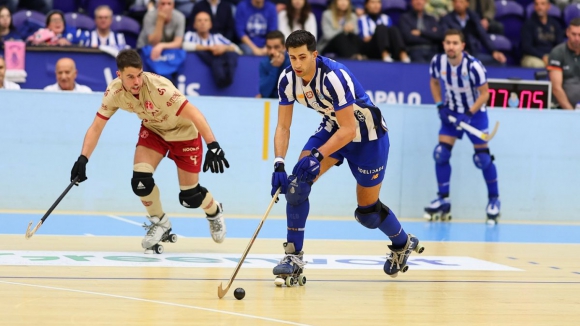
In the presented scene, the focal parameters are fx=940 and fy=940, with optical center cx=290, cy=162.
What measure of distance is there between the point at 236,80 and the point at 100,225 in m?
3.22

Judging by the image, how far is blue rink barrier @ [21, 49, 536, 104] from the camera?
1095 cm

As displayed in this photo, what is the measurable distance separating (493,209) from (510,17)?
509 cm

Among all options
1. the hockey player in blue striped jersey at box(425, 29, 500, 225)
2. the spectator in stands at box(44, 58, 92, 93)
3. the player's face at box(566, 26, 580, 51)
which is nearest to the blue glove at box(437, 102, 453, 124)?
the hockey player in blue striped jersey at box(425, 29, 500, 225)

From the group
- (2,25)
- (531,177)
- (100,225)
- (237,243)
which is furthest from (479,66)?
(2,25)

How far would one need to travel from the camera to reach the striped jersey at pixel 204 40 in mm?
11789

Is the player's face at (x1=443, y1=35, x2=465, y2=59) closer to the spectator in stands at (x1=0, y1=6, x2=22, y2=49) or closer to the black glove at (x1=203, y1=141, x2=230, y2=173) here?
the black glove at (x1=203, y1=141, x2=230, y2=173)

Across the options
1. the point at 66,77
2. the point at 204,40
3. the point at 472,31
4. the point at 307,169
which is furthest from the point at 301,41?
the point at 472,31

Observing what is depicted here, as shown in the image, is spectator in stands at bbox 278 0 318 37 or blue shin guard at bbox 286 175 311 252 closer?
blue shin guard at bbox 286 175 311 252

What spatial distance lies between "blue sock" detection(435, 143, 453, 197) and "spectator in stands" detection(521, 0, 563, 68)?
3735 millimetres

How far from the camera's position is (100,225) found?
A: 9.03 metres

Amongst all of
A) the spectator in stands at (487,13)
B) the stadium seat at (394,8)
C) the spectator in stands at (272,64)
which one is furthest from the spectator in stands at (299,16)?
the spectator in stands at (487,13)

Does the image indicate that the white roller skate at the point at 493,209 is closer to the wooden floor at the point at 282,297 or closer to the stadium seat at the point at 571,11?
the wooden floor at the point at 282,297

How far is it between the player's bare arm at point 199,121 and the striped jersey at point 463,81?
441 centimetres

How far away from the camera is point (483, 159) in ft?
33.9
